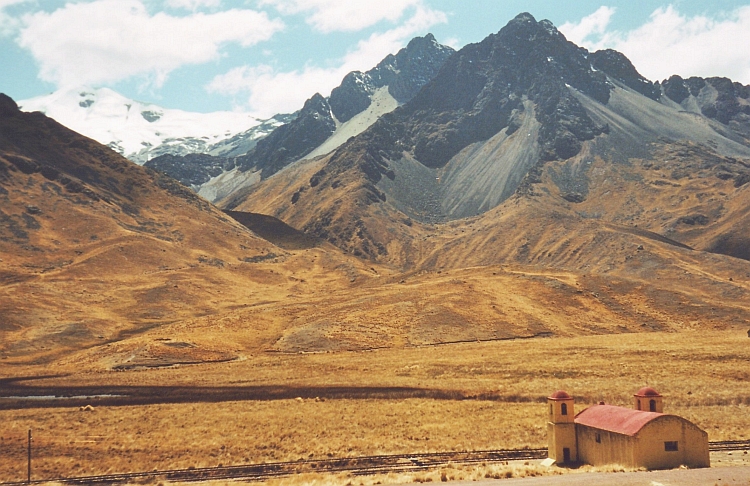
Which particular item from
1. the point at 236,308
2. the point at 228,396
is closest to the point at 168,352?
the point at 228,396

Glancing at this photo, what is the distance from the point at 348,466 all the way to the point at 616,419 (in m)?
16.0

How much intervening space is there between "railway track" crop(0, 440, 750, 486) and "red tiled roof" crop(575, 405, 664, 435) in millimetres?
4355

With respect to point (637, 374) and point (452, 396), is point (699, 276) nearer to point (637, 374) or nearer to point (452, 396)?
point (637, 374)

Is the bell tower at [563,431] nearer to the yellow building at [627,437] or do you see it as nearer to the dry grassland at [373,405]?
the yellow building at [627,437]

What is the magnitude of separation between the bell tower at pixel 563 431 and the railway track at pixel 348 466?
2.40m

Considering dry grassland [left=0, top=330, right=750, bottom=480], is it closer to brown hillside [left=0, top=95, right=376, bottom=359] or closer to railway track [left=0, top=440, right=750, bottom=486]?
railway track [left=0, top=440, right=750, bottom=486]

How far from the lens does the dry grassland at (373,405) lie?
5216cm

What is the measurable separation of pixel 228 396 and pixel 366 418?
16689 mm

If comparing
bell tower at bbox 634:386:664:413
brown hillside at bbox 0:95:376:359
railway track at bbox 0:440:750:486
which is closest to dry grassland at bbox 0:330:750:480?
railway track at bbox 0:440:750:486

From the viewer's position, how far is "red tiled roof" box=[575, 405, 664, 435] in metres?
41.3

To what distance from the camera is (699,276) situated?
172 m

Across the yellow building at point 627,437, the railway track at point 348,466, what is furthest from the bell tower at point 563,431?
the railway track at point 348,466

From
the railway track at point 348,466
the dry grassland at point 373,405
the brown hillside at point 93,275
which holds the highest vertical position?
the brown hillside at point 93,275

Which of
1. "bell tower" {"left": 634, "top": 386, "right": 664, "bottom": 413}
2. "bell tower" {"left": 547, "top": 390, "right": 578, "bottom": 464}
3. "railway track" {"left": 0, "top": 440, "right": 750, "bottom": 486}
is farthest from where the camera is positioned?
"bell tower" {"left": 634, "top": 386, "right": 664, "bottom": 413}
